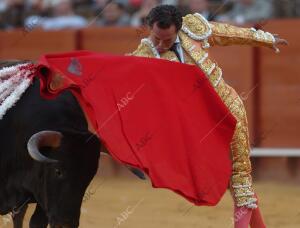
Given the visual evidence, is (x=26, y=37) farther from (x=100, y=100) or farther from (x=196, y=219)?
(x=100, y=100)

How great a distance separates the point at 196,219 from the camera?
637 centimetres

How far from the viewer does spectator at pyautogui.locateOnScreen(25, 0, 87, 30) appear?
9203 millimetres

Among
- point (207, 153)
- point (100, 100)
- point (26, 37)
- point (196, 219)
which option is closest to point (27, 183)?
point (100, 100)

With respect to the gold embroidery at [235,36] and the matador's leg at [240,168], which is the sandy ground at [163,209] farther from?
the gold embroidery at [235,36]

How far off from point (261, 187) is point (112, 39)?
84.5 inches

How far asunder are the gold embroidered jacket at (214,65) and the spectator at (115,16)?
4492mm

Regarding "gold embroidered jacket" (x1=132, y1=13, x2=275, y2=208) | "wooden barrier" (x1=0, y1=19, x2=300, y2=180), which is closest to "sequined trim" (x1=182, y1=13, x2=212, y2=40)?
"gold embroidered jacket" (x1=132, y1=13, x2=275, y2=208)

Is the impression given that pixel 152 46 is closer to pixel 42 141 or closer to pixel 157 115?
pixel 157 115

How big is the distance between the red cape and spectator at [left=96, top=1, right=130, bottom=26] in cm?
455

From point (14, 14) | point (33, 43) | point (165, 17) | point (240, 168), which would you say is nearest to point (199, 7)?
point (33, 43)

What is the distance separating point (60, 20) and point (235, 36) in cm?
492

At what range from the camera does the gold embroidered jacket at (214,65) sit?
4.54m

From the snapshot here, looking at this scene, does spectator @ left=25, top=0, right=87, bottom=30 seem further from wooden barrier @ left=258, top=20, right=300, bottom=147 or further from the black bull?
the black bull

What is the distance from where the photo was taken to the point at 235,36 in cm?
459
